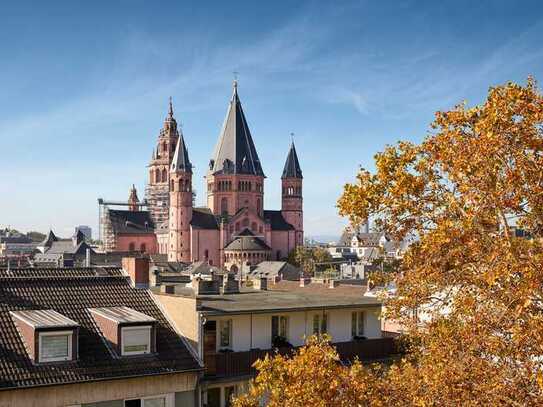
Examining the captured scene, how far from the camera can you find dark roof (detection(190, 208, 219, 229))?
449 ft

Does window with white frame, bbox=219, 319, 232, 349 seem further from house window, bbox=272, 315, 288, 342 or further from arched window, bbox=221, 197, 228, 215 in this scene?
arched window, bbox=221, 197, 228, 215

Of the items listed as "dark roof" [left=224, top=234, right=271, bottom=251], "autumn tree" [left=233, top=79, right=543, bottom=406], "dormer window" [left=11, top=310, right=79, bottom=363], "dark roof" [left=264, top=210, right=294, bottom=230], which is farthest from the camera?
"dark roof" [left=264, top=210, right=294, bottom=230]

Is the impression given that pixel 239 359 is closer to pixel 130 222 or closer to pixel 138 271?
pixel 138 271

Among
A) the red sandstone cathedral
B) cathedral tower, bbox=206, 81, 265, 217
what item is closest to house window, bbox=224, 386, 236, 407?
the red sandstone cathedral

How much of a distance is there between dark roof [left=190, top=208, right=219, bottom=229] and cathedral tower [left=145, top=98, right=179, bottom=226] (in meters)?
30.9

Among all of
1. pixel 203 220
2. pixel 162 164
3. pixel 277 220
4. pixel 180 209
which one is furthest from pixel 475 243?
pixel 162 164

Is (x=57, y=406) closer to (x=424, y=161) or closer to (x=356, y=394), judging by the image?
(x=356, y=394)

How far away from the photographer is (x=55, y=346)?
19656mm

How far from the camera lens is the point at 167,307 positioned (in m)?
23.7

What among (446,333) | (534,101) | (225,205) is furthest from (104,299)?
(225,205)

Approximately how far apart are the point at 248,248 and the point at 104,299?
352 feet

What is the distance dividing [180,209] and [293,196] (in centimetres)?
2589

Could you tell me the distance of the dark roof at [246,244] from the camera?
5138 inches

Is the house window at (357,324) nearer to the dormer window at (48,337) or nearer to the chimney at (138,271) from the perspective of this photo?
the chimney at (138,271)
